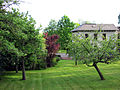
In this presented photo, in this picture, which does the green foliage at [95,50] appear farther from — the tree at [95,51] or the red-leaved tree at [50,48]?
the red-leaved tree at [50,48]

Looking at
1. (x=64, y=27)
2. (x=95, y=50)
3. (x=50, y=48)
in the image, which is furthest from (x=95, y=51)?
(x=64, y=27)

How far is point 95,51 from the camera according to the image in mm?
15953

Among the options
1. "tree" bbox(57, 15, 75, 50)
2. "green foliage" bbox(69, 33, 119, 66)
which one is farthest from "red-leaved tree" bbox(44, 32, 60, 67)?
"tree" bbox(57, 15, 75, 50)

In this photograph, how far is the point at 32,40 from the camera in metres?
18.2

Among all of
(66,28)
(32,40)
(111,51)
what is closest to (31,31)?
(32,40)

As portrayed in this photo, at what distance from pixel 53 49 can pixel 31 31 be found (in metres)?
9.91

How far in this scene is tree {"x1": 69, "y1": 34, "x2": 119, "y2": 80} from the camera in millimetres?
15430

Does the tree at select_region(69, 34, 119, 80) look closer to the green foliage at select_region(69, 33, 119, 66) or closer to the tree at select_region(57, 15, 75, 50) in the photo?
the green foliage at select_region(69, 33, 119, 66)

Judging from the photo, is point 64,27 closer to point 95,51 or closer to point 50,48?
point 50,48

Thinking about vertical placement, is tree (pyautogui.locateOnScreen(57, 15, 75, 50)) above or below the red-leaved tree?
above

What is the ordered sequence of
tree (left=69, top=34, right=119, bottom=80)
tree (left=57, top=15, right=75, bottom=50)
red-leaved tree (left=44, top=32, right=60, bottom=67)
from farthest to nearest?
tree (left=57, top=15, right=75, bottom=50) → red-leaved tree (left=44, top=32, right=60, bottom=67) → tree (left=69, top=34, right=119, bottom=80)

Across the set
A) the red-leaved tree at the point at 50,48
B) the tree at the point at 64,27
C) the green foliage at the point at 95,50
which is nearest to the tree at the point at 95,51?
the green foliage at the point at 95,50

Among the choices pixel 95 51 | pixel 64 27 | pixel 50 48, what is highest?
pixel 64 27

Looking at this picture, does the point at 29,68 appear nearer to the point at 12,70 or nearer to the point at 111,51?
the point at 12,70
